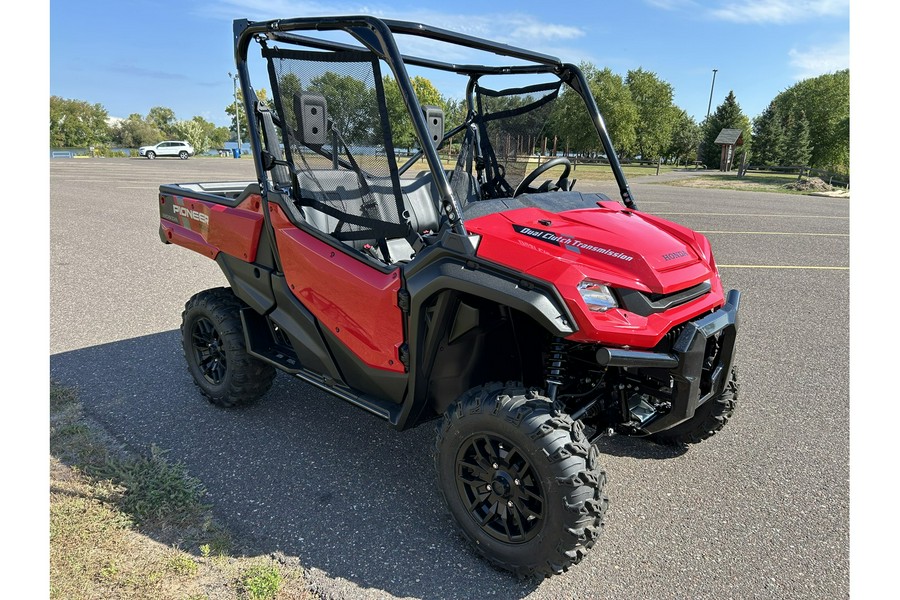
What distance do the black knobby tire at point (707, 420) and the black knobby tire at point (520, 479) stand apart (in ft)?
3.48

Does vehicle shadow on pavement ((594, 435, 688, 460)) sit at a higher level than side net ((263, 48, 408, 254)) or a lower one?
lower

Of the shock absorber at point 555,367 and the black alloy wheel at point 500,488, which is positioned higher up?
the shock absorber at point 555,367

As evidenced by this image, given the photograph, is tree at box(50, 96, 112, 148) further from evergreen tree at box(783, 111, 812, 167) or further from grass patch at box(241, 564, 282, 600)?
grass patch at box(241, 564, 282, 600)

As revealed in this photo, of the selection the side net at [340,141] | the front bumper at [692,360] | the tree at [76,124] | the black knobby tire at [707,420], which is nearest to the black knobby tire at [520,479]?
the front bumper at [692,360]

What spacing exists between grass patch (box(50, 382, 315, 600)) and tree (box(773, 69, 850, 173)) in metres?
37.9

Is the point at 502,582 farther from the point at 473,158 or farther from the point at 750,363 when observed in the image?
the point at 750,363

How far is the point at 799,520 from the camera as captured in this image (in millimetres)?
2775

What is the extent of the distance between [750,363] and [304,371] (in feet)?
11.0

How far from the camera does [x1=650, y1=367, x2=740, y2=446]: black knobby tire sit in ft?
9.96

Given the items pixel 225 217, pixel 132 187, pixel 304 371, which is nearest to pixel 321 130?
pixel 225 217

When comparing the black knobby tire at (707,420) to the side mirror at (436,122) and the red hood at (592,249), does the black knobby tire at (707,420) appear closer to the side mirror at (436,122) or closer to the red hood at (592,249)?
the red hood at (592,249)

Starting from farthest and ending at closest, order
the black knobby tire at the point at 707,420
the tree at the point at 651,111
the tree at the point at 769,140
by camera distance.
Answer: the tree at the point at 651,111 < the tree at the point at 769,140 < the black knobby tire at the point at 707,420

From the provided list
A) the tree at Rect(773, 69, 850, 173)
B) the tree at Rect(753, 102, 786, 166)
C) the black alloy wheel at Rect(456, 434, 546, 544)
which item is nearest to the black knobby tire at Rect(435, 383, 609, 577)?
the black alloy wheel at Rect(456, 434, 546, 544)

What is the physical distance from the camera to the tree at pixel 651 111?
5178 centimetres
